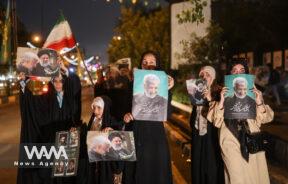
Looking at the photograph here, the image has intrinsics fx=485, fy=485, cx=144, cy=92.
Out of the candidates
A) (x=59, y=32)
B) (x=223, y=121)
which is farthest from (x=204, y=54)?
(x=223, y=121)

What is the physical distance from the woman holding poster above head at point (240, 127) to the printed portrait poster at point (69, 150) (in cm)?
179

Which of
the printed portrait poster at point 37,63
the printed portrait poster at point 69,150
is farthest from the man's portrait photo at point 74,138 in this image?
the printed portrait poster at point 37,63

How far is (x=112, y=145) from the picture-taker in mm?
5750

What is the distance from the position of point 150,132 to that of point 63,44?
7.14 ft

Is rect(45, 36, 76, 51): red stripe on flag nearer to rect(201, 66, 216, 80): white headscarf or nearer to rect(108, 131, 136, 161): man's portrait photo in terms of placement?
rect(108, 131, 136, 161): man's portrait photo

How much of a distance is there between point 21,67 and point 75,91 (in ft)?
2.61

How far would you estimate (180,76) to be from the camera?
22.1 metres

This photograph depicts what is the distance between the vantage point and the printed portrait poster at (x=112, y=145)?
5.73 meters

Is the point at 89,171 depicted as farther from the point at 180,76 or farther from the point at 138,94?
the point at 180,76

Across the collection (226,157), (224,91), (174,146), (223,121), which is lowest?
(174,146)

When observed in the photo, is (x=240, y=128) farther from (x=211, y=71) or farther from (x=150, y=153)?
(x=150, y=153)

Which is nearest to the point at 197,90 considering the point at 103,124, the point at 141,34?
the point at 103,124

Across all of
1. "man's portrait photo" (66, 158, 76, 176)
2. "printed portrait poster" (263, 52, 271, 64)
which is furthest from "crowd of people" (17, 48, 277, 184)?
"printed portrait poster" (263, 52, 271, 64)

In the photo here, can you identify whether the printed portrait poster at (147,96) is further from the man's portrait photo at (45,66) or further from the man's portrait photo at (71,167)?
the man's portrait photo at (45,66)
